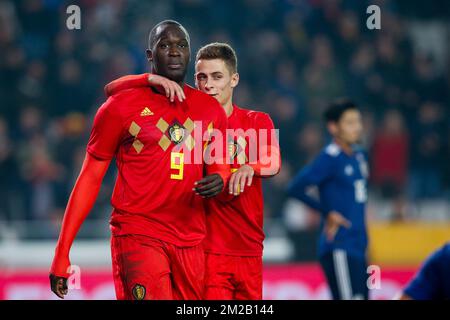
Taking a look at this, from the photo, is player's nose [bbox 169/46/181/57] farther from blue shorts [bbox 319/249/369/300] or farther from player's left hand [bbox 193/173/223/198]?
blue shorts [bbox 319/249/369/300]

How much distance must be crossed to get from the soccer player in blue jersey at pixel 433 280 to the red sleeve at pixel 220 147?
4.19ft

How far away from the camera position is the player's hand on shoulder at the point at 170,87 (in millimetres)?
4773

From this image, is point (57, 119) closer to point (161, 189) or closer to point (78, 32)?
point (78, 32)

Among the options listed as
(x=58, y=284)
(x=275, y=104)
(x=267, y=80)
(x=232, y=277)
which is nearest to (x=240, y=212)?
(x=232, y=277)

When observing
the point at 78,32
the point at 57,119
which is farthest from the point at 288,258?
the point at 78,32

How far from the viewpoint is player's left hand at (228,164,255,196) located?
483cm

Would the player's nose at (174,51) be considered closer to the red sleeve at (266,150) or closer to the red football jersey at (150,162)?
the red football jersey at (150,162)

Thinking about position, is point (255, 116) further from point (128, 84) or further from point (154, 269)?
point (154, 269)

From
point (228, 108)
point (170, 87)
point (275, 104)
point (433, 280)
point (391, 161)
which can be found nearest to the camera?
point (433, 280)

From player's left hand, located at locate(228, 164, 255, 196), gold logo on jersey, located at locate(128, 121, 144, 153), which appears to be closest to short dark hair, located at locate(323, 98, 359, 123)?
player's left hand, located at locate(228, 164, 255, 196)

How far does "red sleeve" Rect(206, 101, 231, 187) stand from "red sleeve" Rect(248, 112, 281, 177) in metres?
0.20

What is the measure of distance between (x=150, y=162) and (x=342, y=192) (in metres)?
2.81

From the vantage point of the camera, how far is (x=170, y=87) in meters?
4.79

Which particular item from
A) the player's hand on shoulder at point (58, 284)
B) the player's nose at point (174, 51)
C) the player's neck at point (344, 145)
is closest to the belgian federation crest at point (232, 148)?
Result: the player's nose at point (174, 51)
